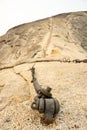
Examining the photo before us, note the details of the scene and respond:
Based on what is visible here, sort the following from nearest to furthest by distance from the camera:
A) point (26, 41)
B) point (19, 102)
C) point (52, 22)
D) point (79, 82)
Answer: point (19, 102) → point (79, 82) → point (26, 41) → point (52, 22)

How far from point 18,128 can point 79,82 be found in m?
4.09

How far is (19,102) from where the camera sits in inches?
391

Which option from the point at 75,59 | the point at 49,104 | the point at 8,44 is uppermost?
the point at 49,104

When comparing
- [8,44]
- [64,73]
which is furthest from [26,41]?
[64,73]

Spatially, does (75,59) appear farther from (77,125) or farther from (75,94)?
(77,125)

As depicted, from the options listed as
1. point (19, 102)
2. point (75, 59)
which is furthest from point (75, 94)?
point (75, 59)

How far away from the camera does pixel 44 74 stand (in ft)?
42.4

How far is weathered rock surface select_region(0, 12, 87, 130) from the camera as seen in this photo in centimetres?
856

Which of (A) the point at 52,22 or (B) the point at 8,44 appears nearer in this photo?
(B) the point at 8,44

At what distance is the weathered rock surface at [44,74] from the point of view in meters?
8.56

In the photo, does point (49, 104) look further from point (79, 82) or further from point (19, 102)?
point (79, 82)

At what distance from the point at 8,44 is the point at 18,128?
48.2 feet

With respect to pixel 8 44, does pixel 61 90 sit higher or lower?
higher

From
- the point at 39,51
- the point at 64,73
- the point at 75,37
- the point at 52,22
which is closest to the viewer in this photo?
the point at 64,73
